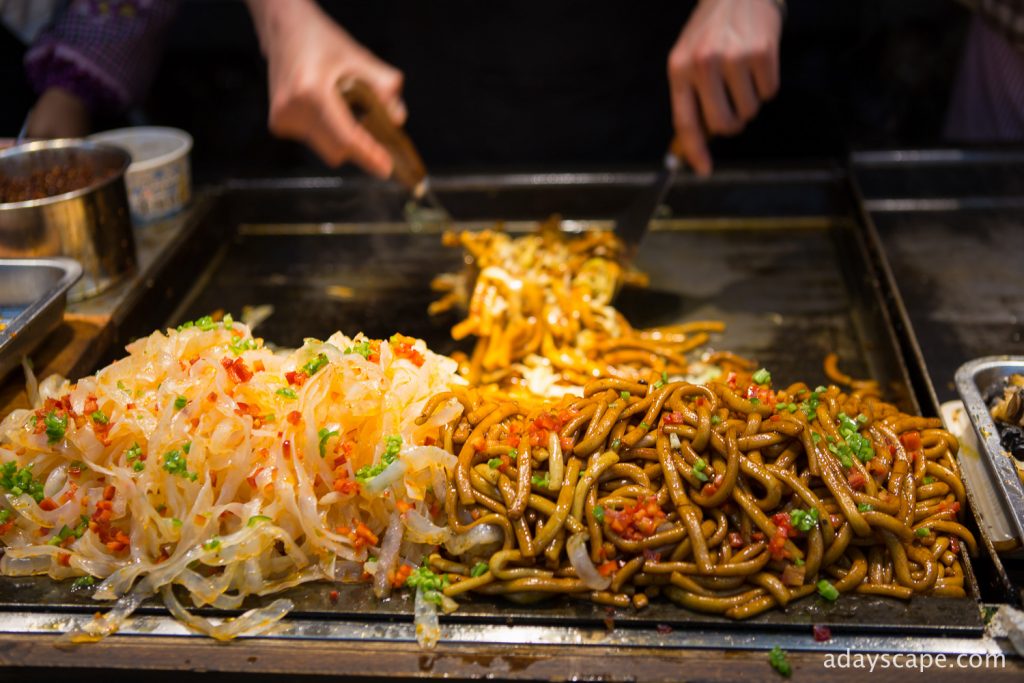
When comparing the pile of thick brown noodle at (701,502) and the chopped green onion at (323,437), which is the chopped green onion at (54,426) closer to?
the chopped green onion at (323,437)

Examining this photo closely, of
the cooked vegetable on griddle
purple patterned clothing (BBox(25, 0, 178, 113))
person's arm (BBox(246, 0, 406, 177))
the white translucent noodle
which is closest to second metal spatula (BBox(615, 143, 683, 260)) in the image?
person's arm (BBox(246, 0, 406, 177))

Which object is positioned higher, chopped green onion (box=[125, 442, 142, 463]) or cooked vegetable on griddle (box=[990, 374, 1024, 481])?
chopped green onion (box=[125, 442, 142, 463])

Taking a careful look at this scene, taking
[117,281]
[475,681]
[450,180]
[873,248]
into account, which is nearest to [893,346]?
[873,248]

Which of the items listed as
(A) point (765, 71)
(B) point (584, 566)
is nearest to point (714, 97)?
(A) point (765, 71)

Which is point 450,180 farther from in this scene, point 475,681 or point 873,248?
point 475,681

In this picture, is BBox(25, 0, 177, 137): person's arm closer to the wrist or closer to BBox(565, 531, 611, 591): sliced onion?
the wrist

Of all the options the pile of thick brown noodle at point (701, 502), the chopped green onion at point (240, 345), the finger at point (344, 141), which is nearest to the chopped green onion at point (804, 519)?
the pile of thick brown noodle at point (701, 502)
